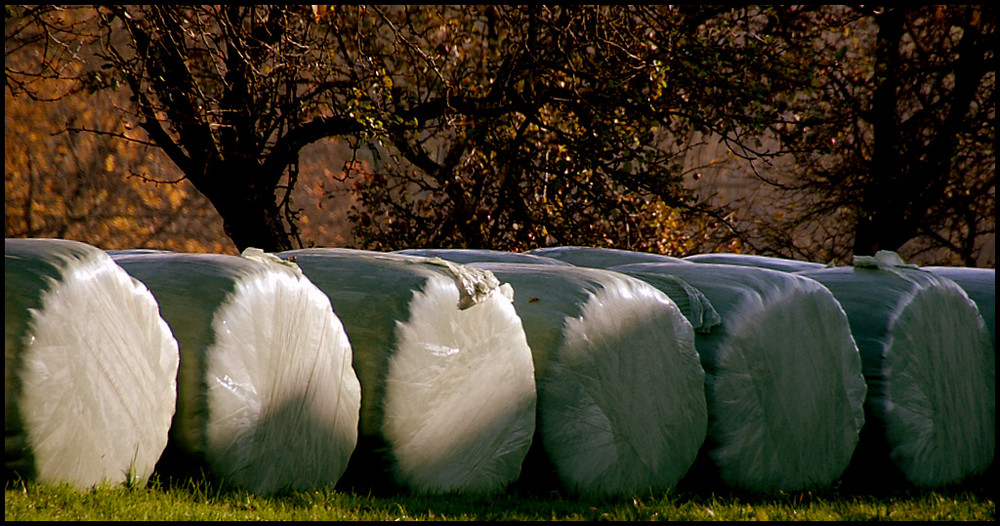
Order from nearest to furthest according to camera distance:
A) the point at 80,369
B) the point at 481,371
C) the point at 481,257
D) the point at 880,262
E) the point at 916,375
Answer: the point at 80,369
the point at 481,371
the point at 916,375
the point at 481,257
the point at 880,262

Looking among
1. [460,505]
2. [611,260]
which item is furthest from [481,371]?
[611,260]

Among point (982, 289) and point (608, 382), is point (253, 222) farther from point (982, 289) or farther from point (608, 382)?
point (982, 289)

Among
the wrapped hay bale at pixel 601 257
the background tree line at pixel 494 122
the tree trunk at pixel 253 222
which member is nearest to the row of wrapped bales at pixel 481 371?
the wrapped hay bale at pixel 601 257

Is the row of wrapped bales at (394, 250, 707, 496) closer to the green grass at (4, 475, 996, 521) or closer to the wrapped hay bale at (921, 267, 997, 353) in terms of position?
the green grass at (4, 475, 996, 521)

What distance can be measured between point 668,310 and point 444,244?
448 cm

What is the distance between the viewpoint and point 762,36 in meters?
6.19

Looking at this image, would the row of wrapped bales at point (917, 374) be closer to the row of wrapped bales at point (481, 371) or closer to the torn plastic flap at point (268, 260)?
the row of wrapped bales at point (481, 371)

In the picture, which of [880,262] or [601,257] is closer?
[880,262]

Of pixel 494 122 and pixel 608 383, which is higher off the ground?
pixel 494 122

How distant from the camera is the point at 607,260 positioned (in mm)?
4281

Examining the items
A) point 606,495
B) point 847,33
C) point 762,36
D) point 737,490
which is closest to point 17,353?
point 606,495

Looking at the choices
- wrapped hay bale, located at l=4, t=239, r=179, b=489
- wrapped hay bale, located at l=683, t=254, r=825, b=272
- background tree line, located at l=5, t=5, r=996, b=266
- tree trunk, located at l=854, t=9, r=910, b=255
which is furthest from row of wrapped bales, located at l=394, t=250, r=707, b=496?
tree trunk, located at l=854, t=9, r=910, b=255

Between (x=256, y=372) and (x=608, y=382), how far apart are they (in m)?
1.12

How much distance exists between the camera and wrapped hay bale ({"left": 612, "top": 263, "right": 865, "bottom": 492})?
10.5 feet
